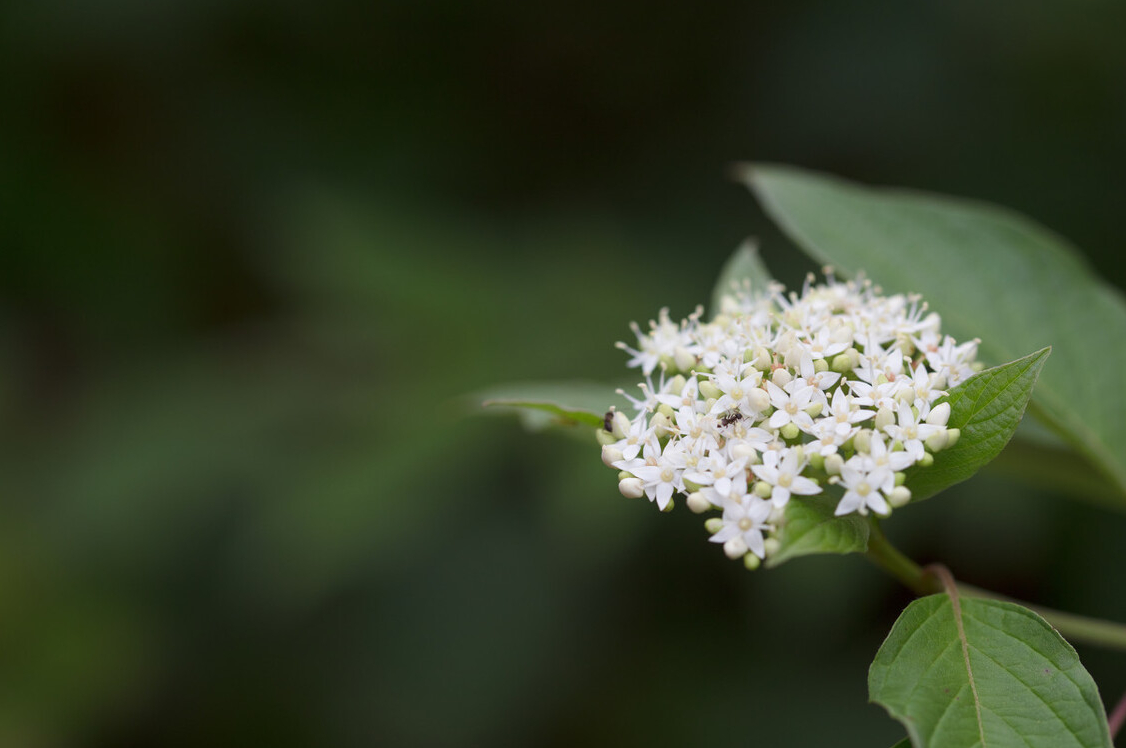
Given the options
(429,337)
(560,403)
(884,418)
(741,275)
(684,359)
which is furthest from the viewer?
(429,337)

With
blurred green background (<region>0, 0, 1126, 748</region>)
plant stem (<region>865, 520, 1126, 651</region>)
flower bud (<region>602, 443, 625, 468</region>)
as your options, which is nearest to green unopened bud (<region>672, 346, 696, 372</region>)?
flower bud (<region>602, 443, 625, 468</region>)

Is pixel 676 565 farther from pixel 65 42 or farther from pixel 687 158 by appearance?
pixel 65 42

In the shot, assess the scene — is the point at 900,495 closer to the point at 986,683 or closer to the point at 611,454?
the point at 986,683

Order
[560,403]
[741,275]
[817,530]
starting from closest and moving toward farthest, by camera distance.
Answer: [817,530]
[560,403]
[741,275]

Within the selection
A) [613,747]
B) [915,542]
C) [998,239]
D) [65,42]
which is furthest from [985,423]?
[65,42]

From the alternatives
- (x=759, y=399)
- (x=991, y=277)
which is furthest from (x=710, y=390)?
(x=991, y=277)

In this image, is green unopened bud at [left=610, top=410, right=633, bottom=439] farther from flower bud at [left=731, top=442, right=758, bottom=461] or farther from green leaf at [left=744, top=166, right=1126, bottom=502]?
green leaf at [left=744, top=166, right=1126, bottom=502]
